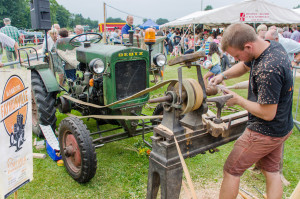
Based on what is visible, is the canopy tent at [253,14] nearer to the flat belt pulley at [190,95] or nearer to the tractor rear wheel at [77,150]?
the tractor rear wheel at [77,150]

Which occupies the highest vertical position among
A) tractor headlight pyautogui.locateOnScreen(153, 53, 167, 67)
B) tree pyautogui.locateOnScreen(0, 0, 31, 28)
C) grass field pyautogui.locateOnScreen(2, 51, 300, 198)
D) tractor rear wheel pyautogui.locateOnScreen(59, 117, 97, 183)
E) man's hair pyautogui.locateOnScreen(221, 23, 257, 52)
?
tree pyautogui.locateOnScreen(0, 0, 31, 28)

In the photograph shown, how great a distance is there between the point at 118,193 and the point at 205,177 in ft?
3.55

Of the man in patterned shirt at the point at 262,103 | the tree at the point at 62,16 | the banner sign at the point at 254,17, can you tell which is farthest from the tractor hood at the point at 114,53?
the tree at the point at 62,16

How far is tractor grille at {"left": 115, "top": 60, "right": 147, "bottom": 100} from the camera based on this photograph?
317 cm

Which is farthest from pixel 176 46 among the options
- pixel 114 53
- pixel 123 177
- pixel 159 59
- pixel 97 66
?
pixel 123 177

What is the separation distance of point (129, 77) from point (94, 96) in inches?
24.1

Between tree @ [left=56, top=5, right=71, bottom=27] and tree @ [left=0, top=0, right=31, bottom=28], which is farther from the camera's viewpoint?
tree @ [left=56, top=5, right=71, bottom=27]

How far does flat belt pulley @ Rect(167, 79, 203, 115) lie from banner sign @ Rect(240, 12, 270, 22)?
9.83 meters

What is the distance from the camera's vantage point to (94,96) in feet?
11.4

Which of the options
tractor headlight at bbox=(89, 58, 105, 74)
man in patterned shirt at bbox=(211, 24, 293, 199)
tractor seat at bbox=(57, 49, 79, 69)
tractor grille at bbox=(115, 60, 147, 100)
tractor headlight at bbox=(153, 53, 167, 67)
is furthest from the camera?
tractor seat at bbox=(57, 49, 79, 69)

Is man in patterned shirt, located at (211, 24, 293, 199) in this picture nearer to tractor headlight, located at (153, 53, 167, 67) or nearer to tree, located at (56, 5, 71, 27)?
tractor headlight, located at (153, 53, 167, 67)

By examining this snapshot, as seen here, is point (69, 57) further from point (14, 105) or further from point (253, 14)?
point (253, 14)

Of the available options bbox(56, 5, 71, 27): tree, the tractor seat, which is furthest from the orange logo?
bbox(56, 5, 71, 27): tree

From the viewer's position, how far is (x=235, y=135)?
2193 millimetres
